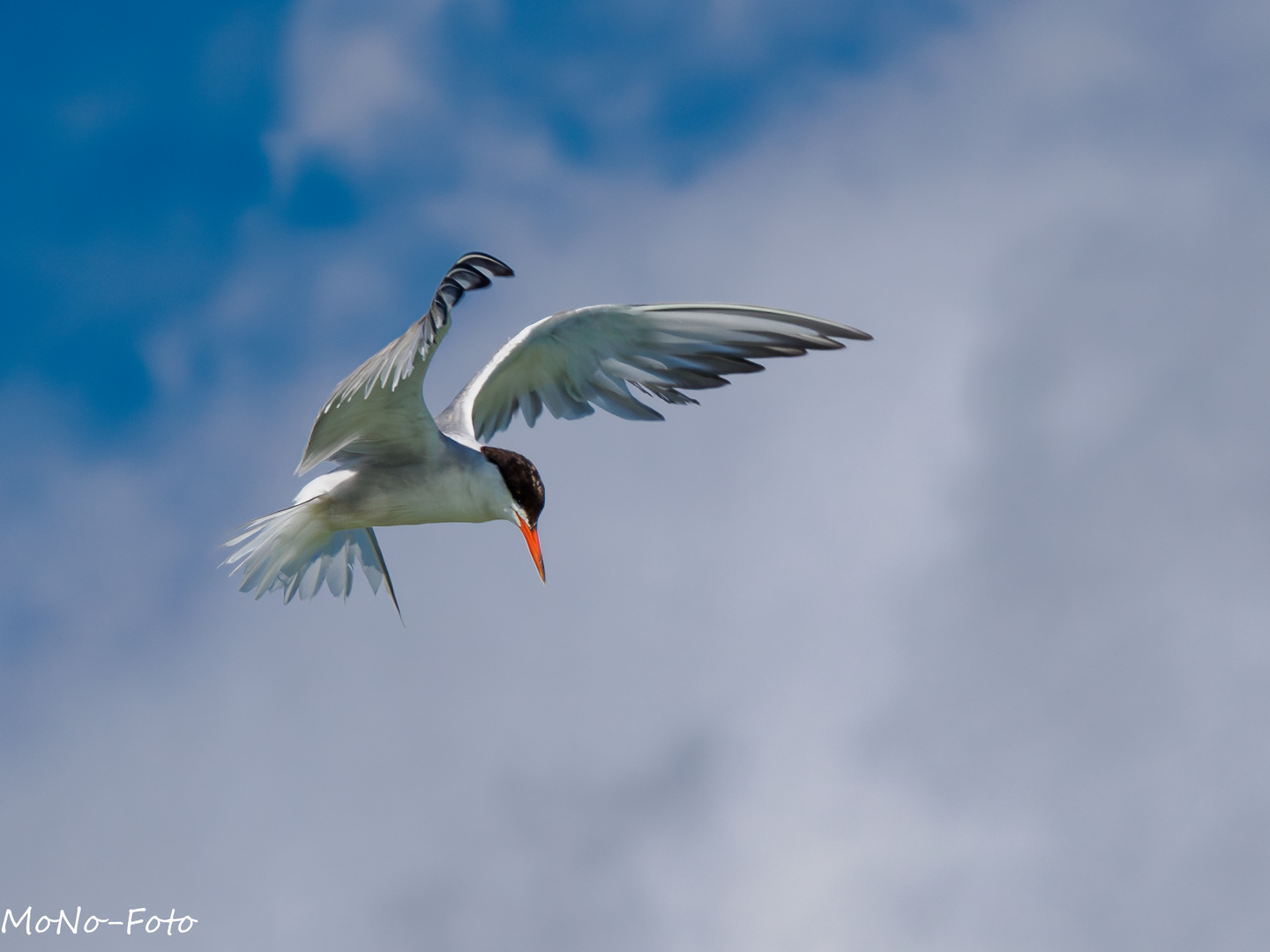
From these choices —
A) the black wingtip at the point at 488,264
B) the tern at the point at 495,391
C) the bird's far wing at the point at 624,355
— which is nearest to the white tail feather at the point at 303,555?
the tern at the point at 495,391

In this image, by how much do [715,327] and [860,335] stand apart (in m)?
1.16

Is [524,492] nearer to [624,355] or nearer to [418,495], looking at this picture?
[418,495]

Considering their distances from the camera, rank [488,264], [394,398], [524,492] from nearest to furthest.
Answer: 1. [488,264]
2. [394,398]
3. [524,492]

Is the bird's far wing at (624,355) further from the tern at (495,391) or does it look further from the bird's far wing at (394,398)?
the bird's far wing at (394,398)

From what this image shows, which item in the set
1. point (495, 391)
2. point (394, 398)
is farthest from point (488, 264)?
point (495, 391)

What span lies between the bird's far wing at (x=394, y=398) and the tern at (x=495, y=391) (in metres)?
0.01

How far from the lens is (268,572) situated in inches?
321

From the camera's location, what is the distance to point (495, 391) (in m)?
8.28

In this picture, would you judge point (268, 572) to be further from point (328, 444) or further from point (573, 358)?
point (573, 358)

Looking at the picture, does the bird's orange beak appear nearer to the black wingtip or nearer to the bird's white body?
the bird's white body

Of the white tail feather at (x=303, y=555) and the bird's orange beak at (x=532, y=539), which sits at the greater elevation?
the white tail feather at (x=303, y=555)

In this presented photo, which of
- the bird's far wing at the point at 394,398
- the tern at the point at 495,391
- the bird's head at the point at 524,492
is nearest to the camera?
the bird's far wing at the point at 394,398

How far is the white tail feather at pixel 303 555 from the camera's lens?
757cm

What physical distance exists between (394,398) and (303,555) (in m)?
2.03
